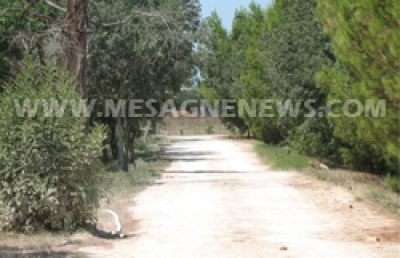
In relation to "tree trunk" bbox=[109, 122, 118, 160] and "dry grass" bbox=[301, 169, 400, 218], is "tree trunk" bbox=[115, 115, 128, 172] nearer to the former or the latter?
"tree trunk" bbox=[109, 122, 118, 160]

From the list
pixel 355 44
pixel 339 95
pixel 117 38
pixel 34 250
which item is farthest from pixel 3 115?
pixel 117 38

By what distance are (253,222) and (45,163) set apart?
3.93 meters

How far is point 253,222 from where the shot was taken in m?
12.5

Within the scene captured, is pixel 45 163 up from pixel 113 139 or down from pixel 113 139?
up

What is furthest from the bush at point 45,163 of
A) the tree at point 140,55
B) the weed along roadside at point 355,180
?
the tree at point 140,55

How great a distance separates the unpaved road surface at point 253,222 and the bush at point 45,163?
1.13m

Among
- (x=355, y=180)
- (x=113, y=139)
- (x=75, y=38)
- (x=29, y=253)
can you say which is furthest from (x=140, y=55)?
(x=29, y=253)

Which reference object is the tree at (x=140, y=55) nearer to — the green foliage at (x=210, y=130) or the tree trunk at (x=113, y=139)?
the tree trunk at (x=113, y=139)

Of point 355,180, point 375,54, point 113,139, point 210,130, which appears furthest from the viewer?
point 210,130

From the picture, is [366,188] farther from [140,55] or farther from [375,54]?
[140,55]

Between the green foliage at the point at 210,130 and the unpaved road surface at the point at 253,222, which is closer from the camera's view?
the unpaved road surface at the point at 253,222

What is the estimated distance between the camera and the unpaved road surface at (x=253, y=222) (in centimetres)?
962

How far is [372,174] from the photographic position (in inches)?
963

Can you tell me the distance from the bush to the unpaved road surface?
1126 mm
